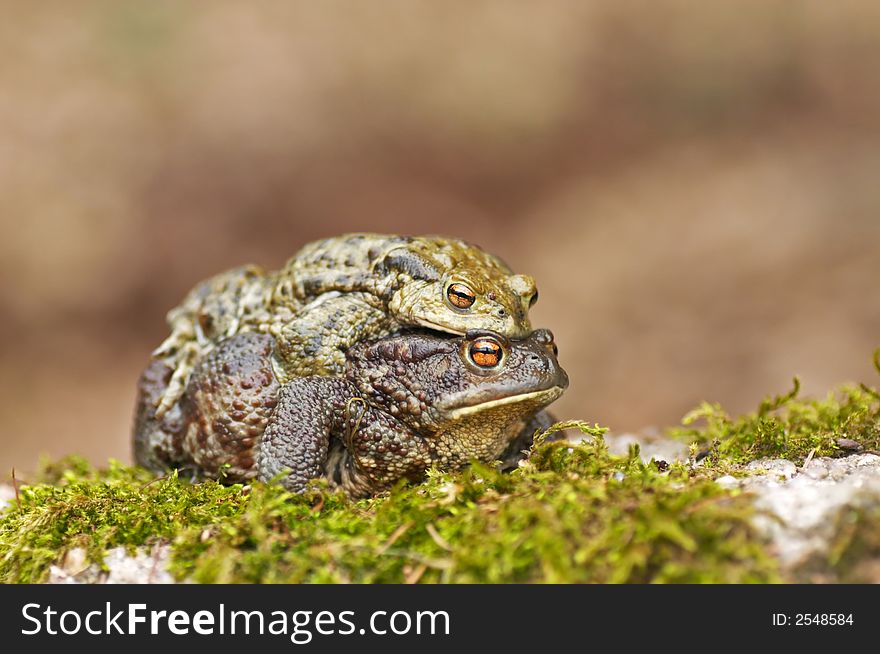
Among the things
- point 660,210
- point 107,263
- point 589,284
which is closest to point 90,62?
point 107,263

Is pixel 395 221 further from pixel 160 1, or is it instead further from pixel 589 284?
pixel 160 1

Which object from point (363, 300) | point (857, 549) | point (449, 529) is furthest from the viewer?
point (363, 300)

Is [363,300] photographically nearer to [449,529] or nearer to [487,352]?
[487,352]

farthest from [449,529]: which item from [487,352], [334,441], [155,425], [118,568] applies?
[155,425]

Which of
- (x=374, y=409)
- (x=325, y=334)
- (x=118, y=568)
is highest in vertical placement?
(x=325, y=334)

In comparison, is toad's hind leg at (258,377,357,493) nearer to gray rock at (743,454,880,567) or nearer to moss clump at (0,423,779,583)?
moss clump at (0,423,779,583)

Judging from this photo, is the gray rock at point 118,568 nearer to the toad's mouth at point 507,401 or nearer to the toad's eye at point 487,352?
the toad's mouth at point 507,401

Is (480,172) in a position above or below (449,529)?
above
